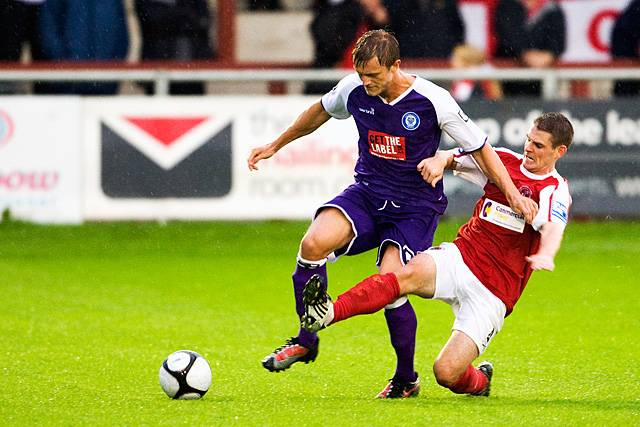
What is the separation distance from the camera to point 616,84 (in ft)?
49.4

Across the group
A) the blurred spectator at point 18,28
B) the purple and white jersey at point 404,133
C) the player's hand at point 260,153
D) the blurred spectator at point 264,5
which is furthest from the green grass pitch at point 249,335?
the blurred spectator at point 264,5

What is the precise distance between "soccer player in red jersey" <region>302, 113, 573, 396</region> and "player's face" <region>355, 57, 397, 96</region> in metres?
0.44

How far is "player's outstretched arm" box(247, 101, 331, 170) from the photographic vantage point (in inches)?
306

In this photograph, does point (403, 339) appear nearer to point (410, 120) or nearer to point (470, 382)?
point (470, 382)

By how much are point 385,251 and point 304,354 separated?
69 cm

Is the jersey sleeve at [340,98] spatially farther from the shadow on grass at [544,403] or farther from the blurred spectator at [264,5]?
the blurred spectator at [264,5]

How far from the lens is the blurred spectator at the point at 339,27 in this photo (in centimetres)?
1480

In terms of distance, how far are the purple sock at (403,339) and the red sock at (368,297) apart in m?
0.49

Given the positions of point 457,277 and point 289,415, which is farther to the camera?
point 457,277

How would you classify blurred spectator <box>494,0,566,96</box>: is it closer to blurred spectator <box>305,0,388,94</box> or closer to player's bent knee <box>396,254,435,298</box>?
blurred spectator <box>305,0,388,94</box>

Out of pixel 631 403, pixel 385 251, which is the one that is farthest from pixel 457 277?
pixel 631 403

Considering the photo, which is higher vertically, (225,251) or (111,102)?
(111,102)

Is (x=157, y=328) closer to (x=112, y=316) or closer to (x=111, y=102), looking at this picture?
(x=112, y=316)

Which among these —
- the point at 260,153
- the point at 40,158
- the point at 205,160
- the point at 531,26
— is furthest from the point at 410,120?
the point at 531,26
